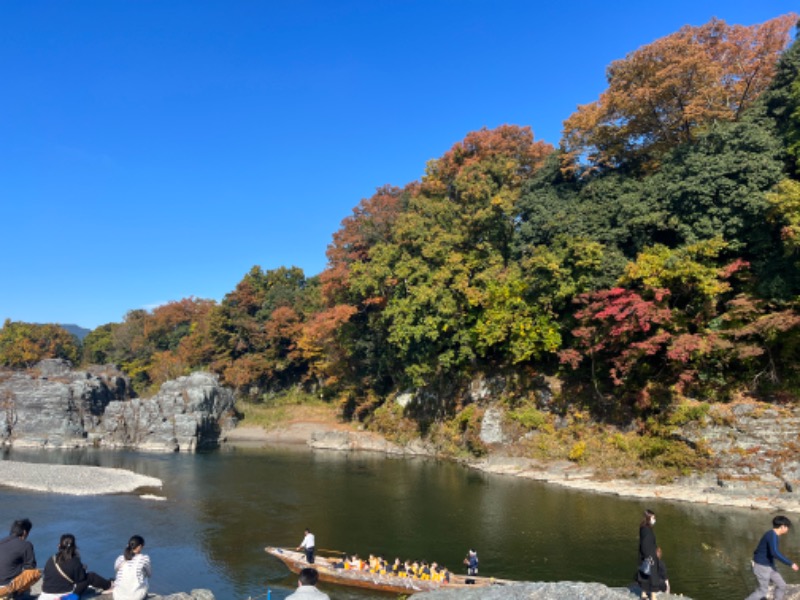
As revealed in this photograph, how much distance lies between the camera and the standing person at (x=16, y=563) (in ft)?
27.5

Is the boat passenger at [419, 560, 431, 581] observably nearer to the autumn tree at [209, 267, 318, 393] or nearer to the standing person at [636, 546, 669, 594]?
the standing person at [636, 546, 669, 594]

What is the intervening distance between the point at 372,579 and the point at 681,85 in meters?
33.8

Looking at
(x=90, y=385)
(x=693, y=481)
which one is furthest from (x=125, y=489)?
(x=693, y=481)

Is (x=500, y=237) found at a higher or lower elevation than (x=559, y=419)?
higher

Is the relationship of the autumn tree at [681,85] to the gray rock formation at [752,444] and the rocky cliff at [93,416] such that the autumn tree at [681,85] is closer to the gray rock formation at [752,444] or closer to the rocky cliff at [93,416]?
the gray rock formation at [752,444]

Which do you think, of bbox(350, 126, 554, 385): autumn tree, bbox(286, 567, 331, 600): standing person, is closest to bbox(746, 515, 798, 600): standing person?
bbox(286, 567, 331, 600): standing person

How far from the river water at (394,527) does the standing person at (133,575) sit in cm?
1154

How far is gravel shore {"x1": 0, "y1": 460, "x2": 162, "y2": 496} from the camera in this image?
34.8 m

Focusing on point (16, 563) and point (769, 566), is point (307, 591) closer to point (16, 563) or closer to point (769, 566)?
point (16, 563)

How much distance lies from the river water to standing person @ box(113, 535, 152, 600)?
11.5 m

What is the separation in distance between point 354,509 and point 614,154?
102ft

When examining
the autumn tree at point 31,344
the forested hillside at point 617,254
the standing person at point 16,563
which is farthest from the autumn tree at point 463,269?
the autumn tree at point 31,344

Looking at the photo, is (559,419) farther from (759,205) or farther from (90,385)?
(90,385)

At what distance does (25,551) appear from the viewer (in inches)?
342
